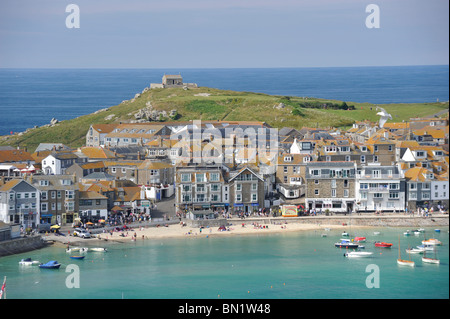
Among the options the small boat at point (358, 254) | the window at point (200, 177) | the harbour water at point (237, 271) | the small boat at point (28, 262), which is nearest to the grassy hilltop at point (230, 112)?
the window at point (200, 177)

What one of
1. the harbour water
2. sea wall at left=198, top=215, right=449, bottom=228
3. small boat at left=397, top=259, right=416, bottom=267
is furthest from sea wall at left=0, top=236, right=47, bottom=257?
small boat at left=397, top=259, right=416, bottom=267

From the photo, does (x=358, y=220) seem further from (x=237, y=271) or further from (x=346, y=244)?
(x=237, y=271)

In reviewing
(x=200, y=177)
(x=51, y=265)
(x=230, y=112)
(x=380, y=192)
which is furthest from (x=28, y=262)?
(x=230, y=112)

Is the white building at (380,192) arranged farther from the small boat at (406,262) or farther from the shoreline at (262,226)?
the small boat at (406,262)

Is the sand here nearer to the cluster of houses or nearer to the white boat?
the cluster of houses
